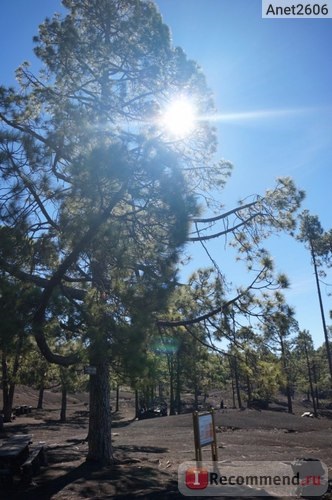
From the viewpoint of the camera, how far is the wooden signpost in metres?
8.99

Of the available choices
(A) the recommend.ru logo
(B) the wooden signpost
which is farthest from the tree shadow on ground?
(B) the wooden signpost

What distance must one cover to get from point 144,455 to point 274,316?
6.73 m

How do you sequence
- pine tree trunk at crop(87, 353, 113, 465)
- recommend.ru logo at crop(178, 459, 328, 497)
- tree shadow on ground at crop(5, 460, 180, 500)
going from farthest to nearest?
1. pine tree trunk at crop(87, 353, 113, 465)
2. tree shadow on ground at crop(5, 460, 180, 500)
3. recommend.ru logo at crop(178, 459, 328, 497)

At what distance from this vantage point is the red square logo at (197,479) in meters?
8.16

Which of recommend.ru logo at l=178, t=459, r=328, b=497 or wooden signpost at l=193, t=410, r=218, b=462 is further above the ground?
wooden signpost at l=193, t=410, r=218, b=462

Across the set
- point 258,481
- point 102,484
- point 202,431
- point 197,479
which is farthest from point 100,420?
point 258,481

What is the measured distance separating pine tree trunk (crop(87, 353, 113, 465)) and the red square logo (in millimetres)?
2625

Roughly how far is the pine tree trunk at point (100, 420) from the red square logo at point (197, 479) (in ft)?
8.61

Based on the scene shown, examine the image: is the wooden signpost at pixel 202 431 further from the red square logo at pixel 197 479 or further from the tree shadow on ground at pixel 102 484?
the tree shadow on ground at pixel 102 484

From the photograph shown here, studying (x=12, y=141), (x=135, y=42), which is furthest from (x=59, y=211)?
(x=135, y=42)

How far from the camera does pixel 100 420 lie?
431 inches

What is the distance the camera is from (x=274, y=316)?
10.4 meters

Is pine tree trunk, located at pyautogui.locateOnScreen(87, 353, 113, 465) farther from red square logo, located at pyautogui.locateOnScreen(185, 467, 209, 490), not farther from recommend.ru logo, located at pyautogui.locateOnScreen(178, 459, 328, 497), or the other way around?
red square logo, located at pyautogui.locateOnScreen(185, 467, 209, 490)

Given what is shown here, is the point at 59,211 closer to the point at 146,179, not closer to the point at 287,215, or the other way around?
the point at 146,179
